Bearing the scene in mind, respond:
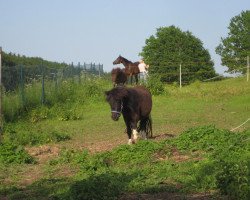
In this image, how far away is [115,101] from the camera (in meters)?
12.2

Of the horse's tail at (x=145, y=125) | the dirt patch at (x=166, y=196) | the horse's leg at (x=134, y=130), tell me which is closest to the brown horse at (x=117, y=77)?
the horse's tail at (x=145, y=125)

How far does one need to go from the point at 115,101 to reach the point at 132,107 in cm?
84

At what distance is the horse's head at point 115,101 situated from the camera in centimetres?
1218

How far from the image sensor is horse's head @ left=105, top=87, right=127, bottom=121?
480 inches

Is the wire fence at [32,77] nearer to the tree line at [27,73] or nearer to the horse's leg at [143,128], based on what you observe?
the tree line at [27,73]

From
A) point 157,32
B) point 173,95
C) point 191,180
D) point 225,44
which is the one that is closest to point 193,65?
point 157,32

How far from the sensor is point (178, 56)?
197ft

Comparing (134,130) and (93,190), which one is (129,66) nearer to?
(134,130)

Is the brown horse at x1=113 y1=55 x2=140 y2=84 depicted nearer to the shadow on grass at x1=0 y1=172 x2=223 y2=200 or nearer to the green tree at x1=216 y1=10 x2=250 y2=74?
the shadow on grass at x1=0 y1=172 x2=223 y2=200

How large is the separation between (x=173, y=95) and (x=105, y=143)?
54.9ft

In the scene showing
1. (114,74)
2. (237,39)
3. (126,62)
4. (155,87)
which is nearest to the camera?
(114,74)

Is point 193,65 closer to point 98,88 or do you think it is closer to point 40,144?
point 98,88

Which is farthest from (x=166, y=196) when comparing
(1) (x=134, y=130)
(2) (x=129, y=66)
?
(2) (x=129, y=66)

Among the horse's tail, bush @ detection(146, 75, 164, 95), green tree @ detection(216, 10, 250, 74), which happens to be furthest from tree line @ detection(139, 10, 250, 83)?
the horse's tail
